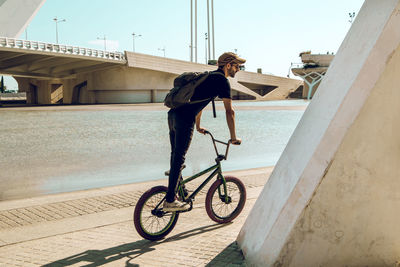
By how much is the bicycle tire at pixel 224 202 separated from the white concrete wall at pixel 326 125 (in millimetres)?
1209

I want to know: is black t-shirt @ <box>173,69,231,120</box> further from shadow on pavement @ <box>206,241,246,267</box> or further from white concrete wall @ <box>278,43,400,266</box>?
white concrete wall @ <box>278,43,400,266</box>

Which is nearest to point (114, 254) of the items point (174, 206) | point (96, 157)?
point (174, 206)

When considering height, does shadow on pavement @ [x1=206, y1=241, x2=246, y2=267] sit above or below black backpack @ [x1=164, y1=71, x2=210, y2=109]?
below

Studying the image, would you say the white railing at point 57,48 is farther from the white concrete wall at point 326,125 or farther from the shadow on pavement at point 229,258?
the white concrete wall at point 326,125

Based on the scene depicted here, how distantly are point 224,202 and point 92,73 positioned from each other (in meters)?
52.0

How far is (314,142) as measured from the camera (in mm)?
2807

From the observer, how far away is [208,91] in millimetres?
3826

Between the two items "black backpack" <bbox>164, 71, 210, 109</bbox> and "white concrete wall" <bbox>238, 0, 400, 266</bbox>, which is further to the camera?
"black backpack" <bbox>164, 71, 210, 109</bbox>

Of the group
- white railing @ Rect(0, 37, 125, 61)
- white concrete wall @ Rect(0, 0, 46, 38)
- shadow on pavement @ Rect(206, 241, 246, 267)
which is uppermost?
white concrete wall @ Rect(0, 0, 46, 38)

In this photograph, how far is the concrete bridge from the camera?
40.9 metres

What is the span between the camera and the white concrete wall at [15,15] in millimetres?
45428

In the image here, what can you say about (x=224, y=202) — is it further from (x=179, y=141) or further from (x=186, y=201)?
(x=179, y=141)

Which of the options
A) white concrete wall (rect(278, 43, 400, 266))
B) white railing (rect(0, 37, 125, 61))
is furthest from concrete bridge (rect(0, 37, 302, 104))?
white concrete wall (rect(278, 43, 400, 266))

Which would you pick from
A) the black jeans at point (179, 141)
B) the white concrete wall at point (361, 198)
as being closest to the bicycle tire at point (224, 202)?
the black jeans at point (179, 141)
